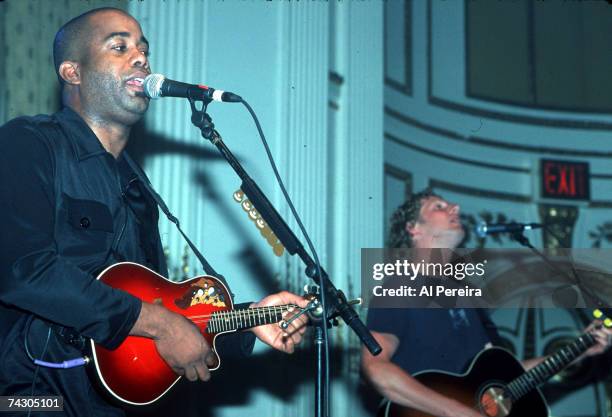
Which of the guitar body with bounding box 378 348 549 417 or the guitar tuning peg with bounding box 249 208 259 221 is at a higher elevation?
the guitar tuning peg with bounding box 249 208 259 221

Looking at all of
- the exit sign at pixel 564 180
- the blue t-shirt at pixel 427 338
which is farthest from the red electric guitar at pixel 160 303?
the exit sign at pixel 564 180

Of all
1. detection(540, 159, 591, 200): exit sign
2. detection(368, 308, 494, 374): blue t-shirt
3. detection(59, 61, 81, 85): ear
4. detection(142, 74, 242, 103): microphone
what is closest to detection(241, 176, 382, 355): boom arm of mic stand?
detection(142, 74, 242, 103): microphone

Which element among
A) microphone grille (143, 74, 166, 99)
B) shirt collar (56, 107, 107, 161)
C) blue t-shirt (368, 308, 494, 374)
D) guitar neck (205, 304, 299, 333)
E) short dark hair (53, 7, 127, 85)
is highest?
short dark hair (53, 7, 127, 85)

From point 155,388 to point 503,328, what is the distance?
5364 millimetres

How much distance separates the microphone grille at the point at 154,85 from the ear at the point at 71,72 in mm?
410

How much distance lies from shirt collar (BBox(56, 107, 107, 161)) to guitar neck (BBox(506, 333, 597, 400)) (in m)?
2.34

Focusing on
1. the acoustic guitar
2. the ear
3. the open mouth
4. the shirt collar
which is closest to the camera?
the shirt collar

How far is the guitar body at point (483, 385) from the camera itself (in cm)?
319

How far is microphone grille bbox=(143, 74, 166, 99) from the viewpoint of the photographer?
6.45 ft

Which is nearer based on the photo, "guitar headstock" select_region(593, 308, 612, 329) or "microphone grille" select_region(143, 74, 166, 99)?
"microphone grille" select_region(143, 74, 166, 99)

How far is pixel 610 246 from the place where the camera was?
23.6 ft

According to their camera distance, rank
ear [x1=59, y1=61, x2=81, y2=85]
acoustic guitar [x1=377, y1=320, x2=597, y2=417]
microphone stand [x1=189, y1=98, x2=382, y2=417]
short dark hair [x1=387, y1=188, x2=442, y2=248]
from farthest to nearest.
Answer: short dark hair [x1=387, y1=188, x2=442, y2=248], acoustic guitar [x1=377, y1=320, x2=597, y2=417], ear [x1=59, y1=61, x2=81, y2=85], microphone stand [x1=189, y1=98, x2=382, y2=417]

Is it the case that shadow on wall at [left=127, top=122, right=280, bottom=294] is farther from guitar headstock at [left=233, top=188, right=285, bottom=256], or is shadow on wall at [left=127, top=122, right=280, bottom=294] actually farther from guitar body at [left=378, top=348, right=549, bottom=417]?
guitar headstock at [left=233, top=188, right=285, bottom=256]

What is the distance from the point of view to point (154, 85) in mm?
1977
